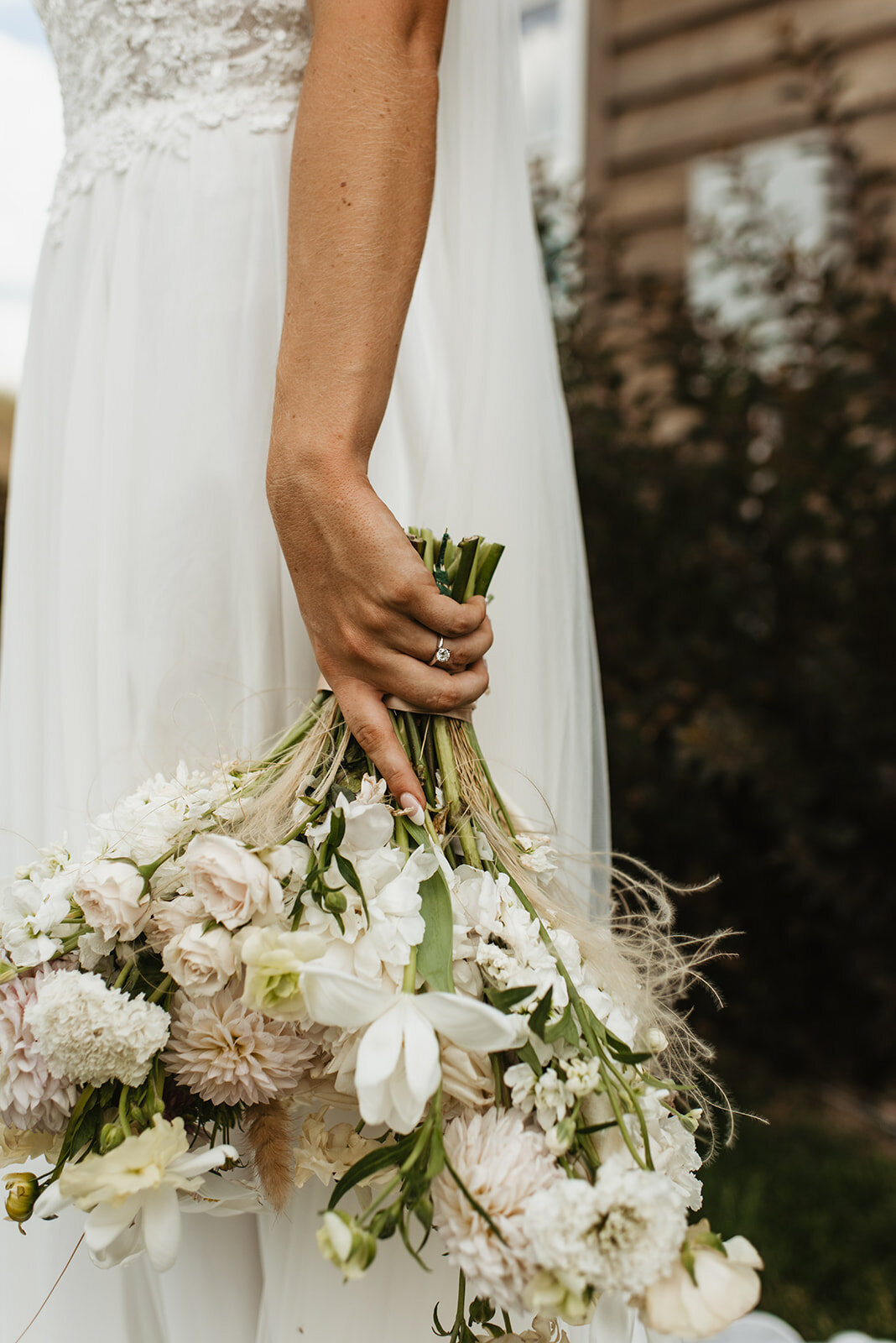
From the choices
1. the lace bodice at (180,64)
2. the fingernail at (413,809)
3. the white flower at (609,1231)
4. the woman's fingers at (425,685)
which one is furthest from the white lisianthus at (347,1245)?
the lace bodice at (180,64)

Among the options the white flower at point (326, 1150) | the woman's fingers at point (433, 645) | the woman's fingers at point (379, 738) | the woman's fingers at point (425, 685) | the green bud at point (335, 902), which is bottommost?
the white flower at point (326, 1150)

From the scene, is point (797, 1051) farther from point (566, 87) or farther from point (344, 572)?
point (566, 87)

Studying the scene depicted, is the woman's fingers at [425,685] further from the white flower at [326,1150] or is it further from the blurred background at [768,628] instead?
the blurred background at [768,628]

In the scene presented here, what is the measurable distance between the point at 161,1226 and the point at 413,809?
1.20 feet

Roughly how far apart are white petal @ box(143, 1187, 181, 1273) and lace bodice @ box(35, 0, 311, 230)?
1108mm

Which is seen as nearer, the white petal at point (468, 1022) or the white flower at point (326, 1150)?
the white petal at point (468, 1022)

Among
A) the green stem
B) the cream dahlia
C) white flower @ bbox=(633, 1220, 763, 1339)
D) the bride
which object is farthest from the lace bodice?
white flower @ bbox=(633, 1220, 763, 1339)

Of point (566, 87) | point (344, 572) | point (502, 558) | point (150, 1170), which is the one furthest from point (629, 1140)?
point (566, 87)

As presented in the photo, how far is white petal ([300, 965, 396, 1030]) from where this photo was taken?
0.69 m

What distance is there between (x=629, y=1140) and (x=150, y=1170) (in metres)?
0.34

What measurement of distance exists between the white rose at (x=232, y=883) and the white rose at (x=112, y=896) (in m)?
0.05

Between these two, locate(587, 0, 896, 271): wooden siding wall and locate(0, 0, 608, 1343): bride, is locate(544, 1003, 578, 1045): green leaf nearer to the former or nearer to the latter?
locate(0, 0, 608, 1343): bride

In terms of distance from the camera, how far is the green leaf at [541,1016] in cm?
73

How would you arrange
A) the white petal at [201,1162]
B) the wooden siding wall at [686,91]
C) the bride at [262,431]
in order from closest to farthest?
the white petal at [201,1162] < the bride at [262,431] < the wooden siding wall at [686,91]
